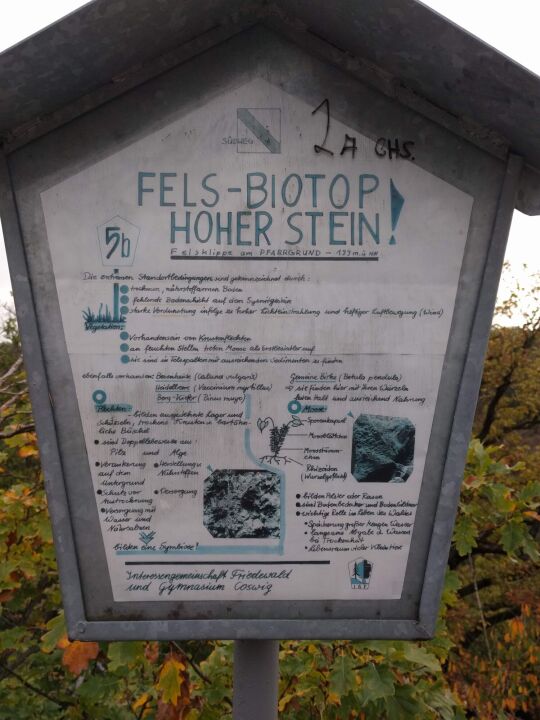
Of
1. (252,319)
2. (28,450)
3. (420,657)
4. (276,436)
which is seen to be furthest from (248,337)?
(28,450)

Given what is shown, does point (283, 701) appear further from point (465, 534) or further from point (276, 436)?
point (276, 436)

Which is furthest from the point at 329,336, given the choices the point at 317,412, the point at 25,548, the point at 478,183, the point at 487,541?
Result: the point at 487,541

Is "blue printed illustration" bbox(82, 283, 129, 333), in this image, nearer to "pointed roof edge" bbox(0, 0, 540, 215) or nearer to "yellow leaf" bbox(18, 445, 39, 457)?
"pointed roof edge" bbox(0, 0, 540, 215)

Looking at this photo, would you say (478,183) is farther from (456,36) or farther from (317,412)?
(317,412)

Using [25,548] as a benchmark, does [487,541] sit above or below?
below

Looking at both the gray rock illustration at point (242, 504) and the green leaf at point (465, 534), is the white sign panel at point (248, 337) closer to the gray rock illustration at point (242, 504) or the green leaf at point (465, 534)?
the gray rock illustration at point (242, 504)

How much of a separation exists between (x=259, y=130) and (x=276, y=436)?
2.10ft

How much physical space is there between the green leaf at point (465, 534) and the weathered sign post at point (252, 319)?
3.40 ft

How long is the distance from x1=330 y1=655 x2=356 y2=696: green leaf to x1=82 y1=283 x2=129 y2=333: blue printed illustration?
1271 millimetres

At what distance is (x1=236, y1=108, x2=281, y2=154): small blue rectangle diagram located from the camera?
1.44 m

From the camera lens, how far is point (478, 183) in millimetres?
1446

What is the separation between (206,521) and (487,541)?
14011mm

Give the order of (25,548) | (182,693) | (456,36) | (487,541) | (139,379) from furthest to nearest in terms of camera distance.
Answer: (487,541), (25,548), (182,693), (139,379), (456,36)

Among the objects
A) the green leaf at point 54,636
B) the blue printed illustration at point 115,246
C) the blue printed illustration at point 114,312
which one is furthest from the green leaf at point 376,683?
the blue printed illustration at point 115,246
